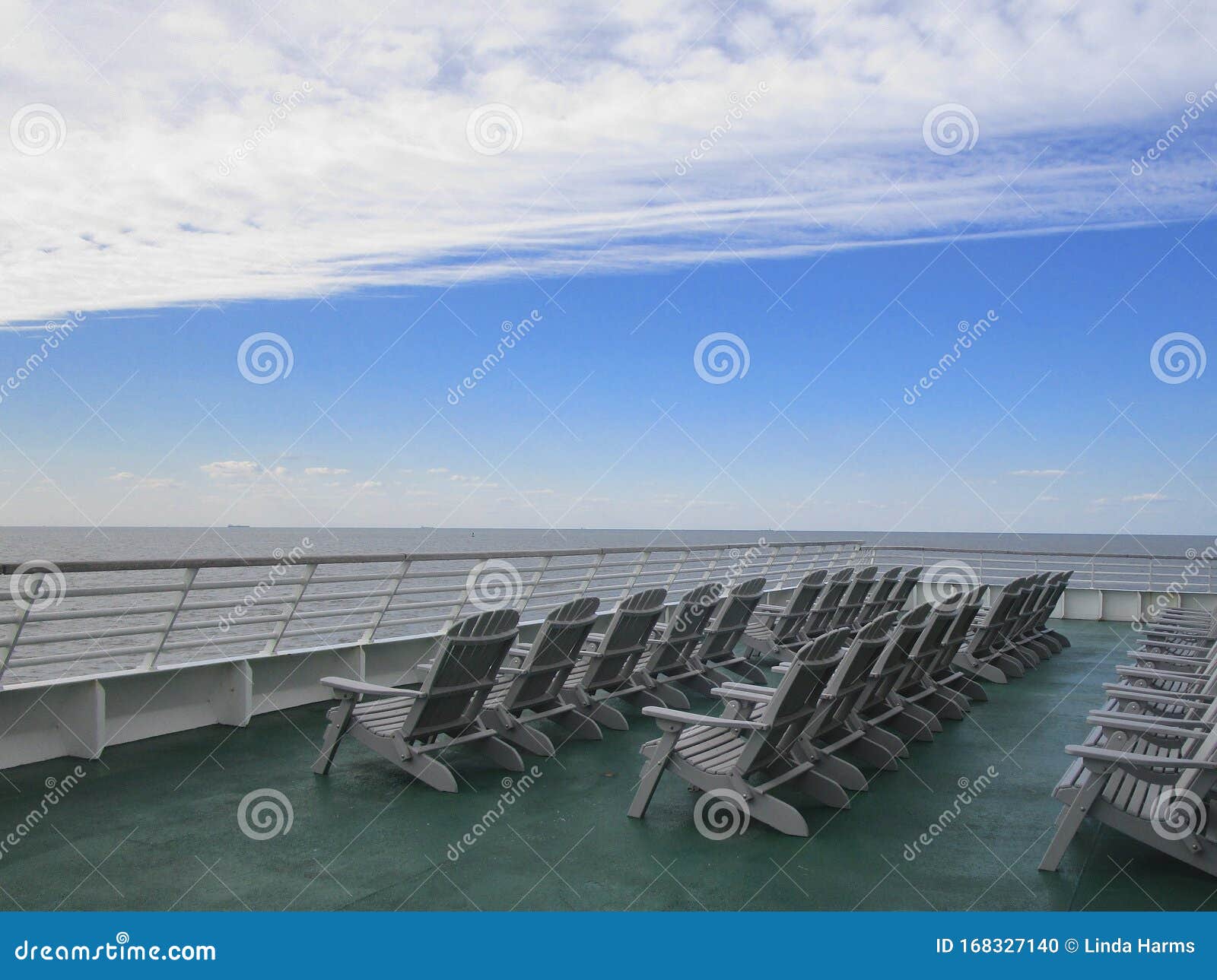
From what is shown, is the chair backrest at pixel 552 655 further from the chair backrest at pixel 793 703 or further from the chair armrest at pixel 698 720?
the chair backrest at pixel 793 703

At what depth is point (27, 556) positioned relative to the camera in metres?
52.5

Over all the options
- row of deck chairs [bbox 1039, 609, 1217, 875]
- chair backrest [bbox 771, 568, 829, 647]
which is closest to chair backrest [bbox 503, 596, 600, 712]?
row of deck chairs [bbox 1039, 609, 1217, 875]

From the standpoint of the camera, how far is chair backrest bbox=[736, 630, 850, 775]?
423cm

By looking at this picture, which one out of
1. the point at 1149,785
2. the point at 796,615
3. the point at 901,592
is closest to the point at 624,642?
the point at 796,615

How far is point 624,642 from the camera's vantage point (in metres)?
6.34

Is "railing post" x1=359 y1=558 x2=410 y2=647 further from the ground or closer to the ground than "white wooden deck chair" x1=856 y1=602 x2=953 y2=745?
closer to the ground

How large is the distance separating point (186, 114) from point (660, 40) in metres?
5.81

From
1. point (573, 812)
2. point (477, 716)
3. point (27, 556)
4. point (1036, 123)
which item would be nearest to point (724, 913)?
point (573, 812)

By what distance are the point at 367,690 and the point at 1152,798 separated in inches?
147

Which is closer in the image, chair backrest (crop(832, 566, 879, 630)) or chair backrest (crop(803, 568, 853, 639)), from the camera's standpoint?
chair backrest (crop(803, 568, 853, 639))

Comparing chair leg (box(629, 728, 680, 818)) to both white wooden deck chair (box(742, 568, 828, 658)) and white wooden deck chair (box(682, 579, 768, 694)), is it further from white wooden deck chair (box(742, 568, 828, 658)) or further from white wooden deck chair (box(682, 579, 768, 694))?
white wooden deck chair (box(742, 568, 828, 658))

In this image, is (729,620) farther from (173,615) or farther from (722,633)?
(173,615)

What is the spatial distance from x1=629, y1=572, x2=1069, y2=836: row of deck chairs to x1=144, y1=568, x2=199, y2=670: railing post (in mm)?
3083

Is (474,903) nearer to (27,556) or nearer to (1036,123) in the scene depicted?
(1036,123)
